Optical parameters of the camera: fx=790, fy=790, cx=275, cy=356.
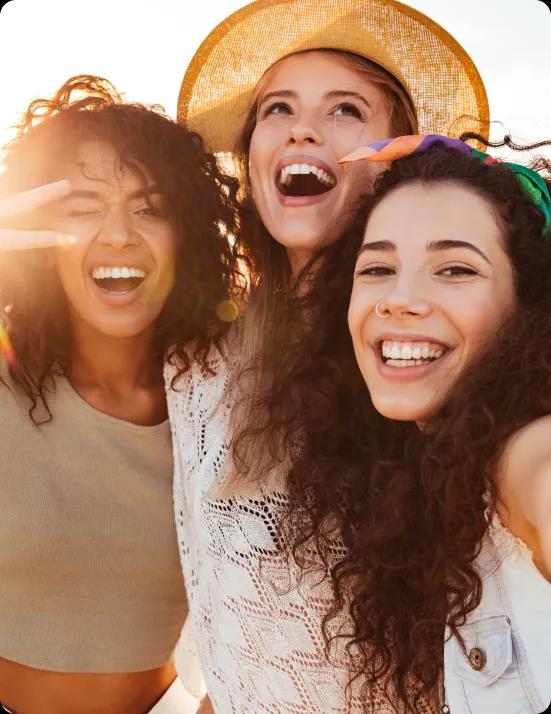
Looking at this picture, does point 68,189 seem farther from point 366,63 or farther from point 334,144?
point 366,63

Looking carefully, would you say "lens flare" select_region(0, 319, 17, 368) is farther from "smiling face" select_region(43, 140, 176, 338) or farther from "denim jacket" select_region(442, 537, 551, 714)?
"denim jacket" select_region(442, 537, 551, 714)

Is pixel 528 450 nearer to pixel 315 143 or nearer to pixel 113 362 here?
pixel 315 143

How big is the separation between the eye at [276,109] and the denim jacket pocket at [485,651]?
1915 millimetres

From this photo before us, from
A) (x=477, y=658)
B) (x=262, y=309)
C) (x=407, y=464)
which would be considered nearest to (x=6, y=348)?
(x=262, y=309)

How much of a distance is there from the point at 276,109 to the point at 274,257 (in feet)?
1.82

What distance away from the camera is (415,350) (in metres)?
2.03

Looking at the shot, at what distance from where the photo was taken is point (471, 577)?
6.09 ft

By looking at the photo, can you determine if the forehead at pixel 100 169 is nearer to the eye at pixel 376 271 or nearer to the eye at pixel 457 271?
the eye at pixel 376 271

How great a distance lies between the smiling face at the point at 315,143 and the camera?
281 cm

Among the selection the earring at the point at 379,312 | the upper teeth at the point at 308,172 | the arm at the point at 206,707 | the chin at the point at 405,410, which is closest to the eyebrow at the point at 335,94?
the upper teeth at the point at 308,172

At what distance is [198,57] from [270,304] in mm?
1124

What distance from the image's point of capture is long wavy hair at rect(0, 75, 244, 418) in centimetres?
288

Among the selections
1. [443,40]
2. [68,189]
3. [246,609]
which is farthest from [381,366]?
[443,40]

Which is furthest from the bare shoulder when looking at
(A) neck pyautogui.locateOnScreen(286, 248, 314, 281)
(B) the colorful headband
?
(A) neck pyautogui.locateOnScreen(286, 248, 314, 281)
